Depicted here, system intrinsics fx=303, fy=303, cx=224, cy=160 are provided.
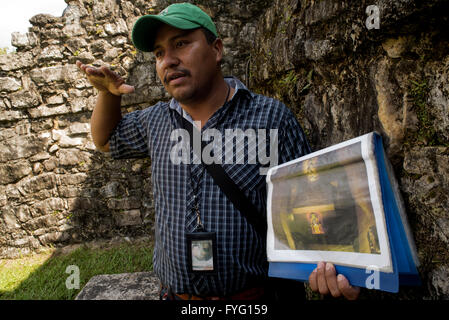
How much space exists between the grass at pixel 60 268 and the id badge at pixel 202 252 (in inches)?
82.7

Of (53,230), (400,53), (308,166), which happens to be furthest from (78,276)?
(400,53)

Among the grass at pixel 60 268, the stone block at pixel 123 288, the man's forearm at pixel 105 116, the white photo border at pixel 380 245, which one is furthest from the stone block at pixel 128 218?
the white photo border at pixel 380 245

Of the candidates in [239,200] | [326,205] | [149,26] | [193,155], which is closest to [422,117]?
[326,205]

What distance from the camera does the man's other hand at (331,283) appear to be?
0.75 meters

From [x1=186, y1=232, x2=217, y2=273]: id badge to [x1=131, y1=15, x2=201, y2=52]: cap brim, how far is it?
0.80 m

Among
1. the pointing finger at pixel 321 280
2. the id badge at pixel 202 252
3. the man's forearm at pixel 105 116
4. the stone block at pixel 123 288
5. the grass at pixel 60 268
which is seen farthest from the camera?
the grass at pixel 60 268

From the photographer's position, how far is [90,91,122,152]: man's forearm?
1.36 meters

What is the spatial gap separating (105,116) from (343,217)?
1095mm

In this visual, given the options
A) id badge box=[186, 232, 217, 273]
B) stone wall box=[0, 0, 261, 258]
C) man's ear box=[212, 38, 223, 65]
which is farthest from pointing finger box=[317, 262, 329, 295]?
stone wall box=[0, 0, 261, 258]

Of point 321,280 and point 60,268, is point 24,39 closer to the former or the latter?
point 60,268

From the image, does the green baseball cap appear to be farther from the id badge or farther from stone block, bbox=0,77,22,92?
stone block, bbox=0,77,22,92

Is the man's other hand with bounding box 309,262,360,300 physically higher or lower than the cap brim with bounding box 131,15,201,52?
lower

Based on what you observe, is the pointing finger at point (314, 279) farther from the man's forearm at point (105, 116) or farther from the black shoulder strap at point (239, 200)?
the man's forearm at point (105, 116)

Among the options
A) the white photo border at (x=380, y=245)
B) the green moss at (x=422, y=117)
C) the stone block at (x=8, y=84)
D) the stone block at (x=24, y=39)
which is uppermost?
the stone block at (x=24, y=39)
